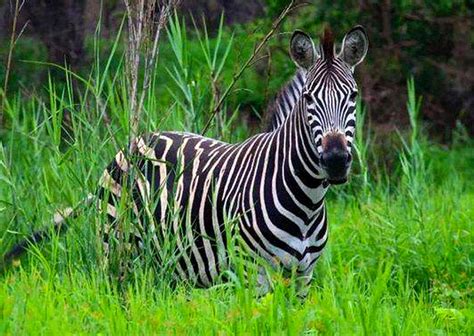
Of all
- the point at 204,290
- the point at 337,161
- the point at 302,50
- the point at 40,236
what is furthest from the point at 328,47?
the point at 40,236

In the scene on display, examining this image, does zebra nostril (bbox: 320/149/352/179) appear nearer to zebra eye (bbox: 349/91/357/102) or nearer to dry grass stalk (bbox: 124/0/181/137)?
zebra eye (bbox: 349/91/357/102)

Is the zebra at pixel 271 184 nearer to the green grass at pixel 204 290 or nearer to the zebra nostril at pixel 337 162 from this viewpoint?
the zebra nostril at pixel 337 162

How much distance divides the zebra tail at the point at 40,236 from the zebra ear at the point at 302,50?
1.27 m

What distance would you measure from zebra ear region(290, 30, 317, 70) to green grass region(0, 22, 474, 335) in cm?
52

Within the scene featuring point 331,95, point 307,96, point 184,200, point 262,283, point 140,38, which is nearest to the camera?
point 140,38

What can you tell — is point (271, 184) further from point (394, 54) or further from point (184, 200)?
point (394, 54)

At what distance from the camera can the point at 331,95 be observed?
6098 millimetres

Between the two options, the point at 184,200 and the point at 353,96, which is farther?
the point at 184,200

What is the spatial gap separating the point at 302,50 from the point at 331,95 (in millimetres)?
410

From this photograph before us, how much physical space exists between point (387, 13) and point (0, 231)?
5217mm

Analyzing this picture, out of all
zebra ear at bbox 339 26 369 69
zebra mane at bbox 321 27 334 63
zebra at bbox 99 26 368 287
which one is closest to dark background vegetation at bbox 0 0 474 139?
zebra at bbox 99 26 368 287

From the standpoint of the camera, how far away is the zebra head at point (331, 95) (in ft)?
19.3

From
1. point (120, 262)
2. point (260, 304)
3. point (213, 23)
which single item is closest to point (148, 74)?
point (120, 262)

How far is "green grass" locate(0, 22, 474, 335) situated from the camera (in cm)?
495
